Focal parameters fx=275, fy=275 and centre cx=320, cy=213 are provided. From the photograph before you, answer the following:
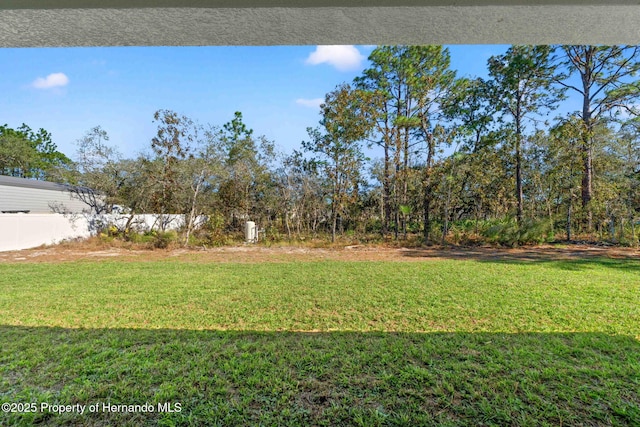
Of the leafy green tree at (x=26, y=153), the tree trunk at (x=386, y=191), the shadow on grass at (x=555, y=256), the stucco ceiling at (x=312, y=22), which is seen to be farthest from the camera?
the leafy green tree at (x=26, y=153)

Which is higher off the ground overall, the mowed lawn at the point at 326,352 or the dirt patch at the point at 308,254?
the dirt patch at the point at 308,254

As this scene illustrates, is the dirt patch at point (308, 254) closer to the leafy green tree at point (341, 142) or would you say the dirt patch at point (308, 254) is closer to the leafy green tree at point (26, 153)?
the leafy green tree at point (341, 142)

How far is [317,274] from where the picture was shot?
498 centimetres

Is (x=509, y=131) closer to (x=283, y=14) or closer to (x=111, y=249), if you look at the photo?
(x=283, y=14)

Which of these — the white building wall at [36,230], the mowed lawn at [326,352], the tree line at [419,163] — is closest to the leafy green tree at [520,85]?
the tree line at [419,163]

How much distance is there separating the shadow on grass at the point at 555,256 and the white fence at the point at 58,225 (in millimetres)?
8512

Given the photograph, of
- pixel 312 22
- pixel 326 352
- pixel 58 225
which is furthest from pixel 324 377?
pixel 58 225

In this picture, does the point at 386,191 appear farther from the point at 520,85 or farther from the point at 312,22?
the point at 312,22

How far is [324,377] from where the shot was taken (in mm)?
1850

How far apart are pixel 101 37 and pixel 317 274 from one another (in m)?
4.22

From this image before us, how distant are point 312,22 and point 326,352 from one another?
220 centimetres

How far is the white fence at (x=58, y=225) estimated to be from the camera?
7.95 m

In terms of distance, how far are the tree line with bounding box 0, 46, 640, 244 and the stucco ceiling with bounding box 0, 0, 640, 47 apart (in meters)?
8.02

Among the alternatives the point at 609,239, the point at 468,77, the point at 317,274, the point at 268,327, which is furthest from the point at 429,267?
the point at 468,77
